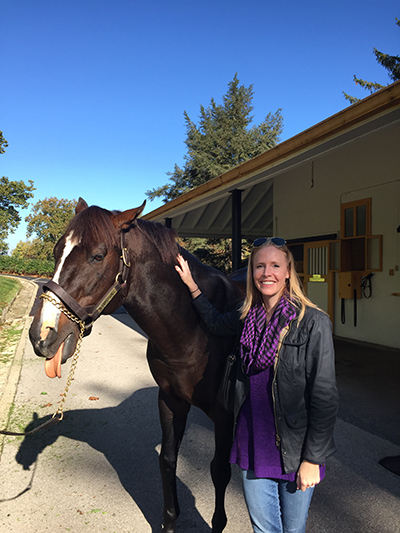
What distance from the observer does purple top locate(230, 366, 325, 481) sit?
1317 millimetres

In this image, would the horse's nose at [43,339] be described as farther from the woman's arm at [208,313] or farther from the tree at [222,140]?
the tree at [222,140]

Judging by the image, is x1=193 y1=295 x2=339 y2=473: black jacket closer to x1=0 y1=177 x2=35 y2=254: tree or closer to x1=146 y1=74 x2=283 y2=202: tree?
x1=146 y1=74 x2=283 y2=202: tree

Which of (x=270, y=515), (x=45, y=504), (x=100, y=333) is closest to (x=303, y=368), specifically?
(x=270, y=515)

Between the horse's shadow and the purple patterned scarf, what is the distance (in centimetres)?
137

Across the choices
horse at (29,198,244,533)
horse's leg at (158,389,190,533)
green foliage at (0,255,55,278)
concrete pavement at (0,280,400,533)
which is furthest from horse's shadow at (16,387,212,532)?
green foliage at (0,255,55,278)

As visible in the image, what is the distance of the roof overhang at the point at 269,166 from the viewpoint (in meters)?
3.05

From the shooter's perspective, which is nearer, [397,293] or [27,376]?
[27,376]

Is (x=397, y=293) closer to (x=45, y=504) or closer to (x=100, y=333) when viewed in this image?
(x=45, y=504)

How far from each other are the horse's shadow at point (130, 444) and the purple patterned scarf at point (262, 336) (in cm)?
137

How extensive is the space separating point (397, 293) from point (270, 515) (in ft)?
18.2

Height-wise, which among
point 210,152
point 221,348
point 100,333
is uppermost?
point 210,152

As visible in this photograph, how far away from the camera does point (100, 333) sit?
8.34m

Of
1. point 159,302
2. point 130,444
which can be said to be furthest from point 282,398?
point 130,444

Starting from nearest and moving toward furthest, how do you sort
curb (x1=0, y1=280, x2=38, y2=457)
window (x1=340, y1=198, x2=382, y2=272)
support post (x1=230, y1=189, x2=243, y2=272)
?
curb (x1=0, y1=280, x2=38, y2=457)
window (x1=340, y1=198, x2=382, y2=272)
support post (x1=230, y1=189, x2=243, y2=272)
